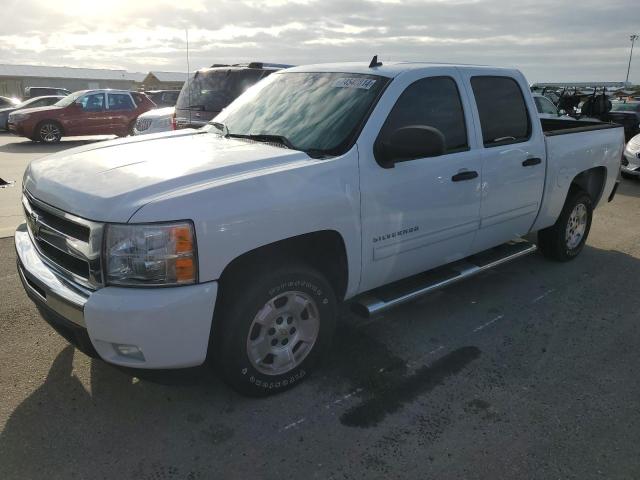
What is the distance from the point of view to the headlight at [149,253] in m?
2.44

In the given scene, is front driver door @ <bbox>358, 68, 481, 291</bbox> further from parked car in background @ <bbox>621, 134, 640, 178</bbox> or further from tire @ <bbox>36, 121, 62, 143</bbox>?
tire @ <bbox>36, 121, 62, 143</bbox>

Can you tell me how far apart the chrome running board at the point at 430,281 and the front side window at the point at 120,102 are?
15.0 metres

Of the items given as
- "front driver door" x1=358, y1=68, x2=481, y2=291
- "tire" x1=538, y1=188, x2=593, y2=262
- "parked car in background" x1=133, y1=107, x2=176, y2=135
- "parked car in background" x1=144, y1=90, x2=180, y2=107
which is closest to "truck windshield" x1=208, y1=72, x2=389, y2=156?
"front driver door" x1=358, y1=68, x2=481, y2=291

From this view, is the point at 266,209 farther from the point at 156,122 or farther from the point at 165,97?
the point at 165,97

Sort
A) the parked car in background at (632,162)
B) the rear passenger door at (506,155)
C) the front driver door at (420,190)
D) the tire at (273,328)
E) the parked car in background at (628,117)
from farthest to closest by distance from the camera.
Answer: the parked car in background at (628,117)
the parked car in background at (632,162)
the rear passenger door at (506,155)
the front driver door at (420,190)
the tire at (273,328)

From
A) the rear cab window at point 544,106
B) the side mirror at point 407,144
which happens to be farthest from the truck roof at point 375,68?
the rear cab window at point 544,106

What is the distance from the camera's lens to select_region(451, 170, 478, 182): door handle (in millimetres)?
3686

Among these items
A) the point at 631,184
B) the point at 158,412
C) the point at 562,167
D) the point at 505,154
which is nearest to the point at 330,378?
the point at 158,412

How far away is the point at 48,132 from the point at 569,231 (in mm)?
15606

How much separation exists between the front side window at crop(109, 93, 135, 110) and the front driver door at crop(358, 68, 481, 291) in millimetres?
15097

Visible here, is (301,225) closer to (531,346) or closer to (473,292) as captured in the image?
(531,346)

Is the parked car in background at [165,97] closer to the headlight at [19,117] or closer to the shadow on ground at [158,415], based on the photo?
the headlight at [19,117]

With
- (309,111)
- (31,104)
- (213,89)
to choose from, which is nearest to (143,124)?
(213,89)

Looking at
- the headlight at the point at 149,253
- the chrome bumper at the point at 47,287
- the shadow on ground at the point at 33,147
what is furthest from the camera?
the shadow on ground at the point at 33,147
